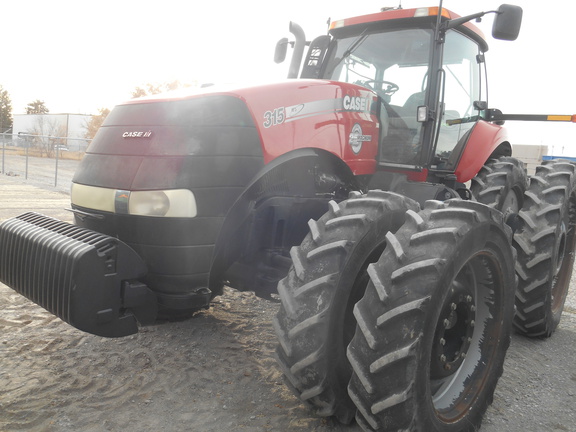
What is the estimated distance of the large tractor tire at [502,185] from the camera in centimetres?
402

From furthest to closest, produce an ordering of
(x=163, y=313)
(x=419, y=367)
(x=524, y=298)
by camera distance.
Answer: (x=524, y=298) < (x=163, y=313) < (x=419, y=367)

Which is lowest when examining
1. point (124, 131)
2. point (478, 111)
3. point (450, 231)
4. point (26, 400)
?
point (26, 400)

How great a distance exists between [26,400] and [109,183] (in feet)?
4.05

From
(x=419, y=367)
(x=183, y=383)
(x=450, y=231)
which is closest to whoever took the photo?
(x=419, y=367)

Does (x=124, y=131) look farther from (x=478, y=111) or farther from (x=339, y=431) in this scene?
(x=478, y=111)

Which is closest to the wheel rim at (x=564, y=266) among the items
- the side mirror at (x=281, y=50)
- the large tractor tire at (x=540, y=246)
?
the large tractor tire at (x=540, y=246)

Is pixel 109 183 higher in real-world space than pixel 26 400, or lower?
higher

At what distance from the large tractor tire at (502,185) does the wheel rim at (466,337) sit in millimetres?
1368

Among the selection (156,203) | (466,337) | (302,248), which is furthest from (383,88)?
(156,203)

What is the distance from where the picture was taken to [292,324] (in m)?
2.32

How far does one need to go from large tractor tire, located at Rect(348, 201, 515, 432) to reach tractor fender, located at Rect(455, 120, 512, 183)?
1437 mm

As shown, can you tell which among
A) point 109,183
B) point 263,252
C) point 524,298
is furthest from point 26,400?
point 524,298

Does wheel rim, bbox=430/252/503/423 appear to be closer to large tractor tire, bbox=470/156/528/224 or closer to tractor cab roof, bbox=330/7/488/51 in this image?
large tractor tire, bbox=470/156/528/224

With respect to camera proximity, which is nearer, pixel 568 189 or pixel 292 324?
pixel 292 324
